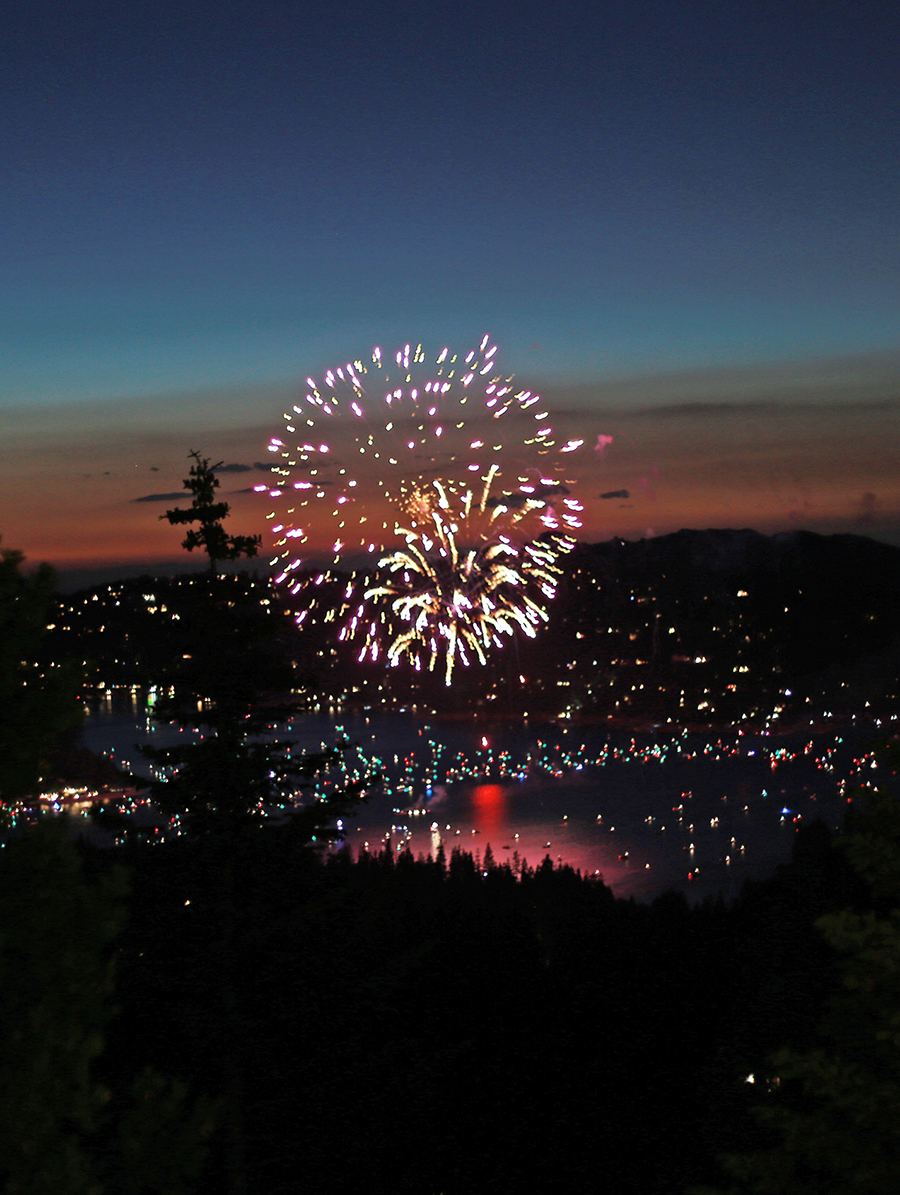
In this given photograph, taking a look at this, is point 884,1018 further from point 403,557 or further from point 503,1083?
point 403,557

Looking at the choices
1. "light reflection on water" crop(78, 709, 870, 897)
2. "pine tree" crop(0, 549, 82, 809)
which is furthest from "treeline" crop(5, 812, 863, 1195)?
"light reflection on water" crop(78, 709, 870, 897)

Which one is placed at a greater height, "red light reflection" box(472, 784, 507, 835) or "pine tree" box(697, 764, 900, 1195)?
"pine tree" box(697, 764, 900, 1195)

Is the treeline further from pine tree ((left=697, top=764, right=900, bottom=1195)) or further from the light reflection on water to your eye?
the light reflection on water

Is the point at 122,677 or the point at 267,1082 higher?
the point at 122,677

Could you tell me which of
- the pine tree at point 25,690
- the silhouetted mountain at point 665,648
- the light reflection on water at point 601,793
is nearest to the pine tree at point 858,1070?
the pine tree at point 25,690

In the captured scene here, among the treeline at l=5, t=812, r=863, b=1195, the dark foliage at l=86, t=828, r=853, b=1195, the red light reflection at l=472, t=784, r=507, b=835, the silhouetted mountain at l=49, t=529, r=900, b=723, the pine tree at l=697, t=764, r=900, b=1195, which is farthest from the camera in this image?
the silhouetted mountain at l=49, t=529, r=900, b=723

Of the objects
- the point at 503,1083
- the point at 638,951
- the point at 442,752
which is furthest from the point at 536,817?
the point at 503,1083
